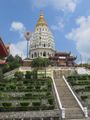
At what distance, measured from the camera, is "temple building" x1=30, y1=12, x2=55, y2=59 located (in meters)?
99.9

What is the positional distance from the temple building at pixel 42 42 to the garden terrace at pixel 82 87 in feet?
138

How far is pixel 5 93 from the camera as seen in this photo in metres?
45.2

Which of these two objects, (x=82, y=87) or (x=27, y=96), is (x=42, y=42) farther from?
(x=27, y=96)

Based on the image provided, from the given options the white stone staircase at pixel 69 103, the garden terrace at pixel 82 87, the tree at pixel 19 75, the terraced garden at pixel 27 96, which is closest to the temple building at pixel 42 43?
the tree at pixel 19 75

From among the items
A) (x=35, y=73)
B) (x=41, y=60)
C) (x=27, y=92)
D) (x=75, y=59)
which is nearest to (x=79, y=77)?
→ (x=35, y=73)

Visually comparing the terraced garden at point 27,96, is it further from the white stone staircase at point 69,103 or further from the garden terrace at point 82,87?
the garden terrace at point 82,87

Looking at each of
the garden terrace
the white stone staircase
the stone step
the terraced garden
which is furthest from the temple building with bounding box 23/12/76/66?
the stone step

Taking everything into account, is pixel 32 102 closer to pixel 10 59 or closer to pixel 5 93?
pixel 5 93

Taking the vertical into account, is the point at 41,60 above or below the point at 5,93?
above

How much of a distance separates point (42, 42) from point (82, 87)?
5449cm

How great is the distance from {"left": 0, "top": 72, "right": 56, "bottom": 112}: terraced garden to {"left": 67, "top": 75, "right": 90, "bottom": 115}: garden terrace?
10.0ft

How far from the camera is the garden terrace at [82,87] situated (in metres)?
39.0

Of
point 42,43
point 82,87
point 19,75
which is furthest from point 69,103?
point 42,43

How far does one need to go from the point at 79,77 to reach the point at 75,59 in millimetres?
32347
